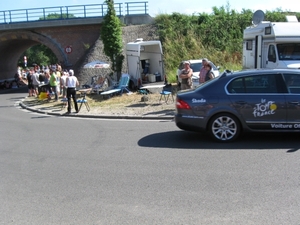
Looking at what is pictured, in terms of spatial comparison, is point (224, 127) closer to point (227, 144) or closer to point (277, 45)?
point (227, 144)

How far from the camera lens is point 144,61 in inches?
865

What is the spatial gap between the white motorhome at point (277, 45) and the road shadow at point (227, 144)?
6.80 meters

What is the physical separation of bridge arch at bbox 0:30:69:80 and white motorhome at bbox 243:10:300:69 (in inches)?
769

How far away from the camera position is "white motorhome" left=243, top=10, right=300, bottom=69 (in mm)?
15023

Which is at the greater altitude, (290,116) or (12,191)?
(290,116)

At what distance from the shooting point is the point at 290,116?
7.84 meters

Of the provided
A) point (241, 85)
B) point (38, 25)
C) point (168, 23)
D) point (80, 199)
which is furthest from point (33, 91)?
point (80, 199)

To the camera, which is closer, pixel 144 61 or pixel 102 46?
pixel 144 61

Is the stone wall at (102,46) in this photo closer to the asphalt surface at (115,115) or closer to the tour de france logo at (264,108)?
the asphalt surface at (115,115)

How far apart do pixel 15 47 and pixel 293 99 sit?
3816cm

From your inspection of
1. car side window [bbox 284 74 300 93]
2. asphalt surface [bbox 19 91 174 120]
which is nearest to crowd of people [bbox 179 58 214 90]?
asphalt surface [bbox 19 91 174 120]

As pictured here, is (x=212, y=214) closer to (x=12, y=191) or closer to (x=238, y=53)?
(x=12, y=191)

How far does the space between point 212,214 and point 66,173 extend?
3.02m

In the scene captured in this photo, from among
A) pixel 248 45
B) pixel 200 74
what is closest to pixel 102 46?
pixel 248 45
